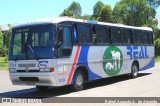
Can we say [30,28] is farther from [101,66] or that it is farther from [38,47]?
[101,66]

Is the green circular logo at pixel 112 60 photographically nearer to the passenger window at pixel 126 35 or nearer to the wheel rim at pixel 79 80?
the passenger window at pixel 126 35

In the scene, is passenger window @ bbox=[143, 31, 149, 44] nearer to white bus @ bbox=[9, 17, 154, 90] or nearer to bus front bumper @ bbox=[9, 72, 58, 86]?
white bus @ bbox=[9, 17, 154, 90]

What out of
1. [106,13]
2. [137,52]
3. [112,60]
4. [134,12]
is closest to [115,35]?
[112,60]

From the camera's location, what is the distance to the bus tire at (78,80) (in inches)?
580

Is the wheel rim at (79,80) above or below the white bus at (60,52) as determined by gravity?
below

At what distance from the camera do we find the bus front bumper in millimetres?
13389

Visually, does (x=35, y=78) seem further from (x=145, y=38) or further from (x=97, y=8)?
(x=97, y=8)

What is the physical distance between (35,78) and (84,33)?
3.22 m

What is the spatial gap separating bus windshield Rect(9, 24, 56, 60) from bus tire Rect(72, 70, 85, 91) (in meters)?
1.84

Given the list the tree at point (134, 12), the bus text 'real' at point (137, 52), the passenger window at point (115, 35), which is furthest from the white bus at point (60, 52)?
the tree at point (134, 12)

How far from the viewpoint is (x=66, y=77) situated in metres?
14.1

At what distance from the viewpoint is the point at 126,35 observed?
19.6 meters

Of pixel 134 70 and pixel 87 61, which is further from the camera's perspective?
pixel 134 70

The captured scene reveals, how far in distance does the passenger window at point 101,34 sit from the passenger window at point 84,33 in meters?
0.72
